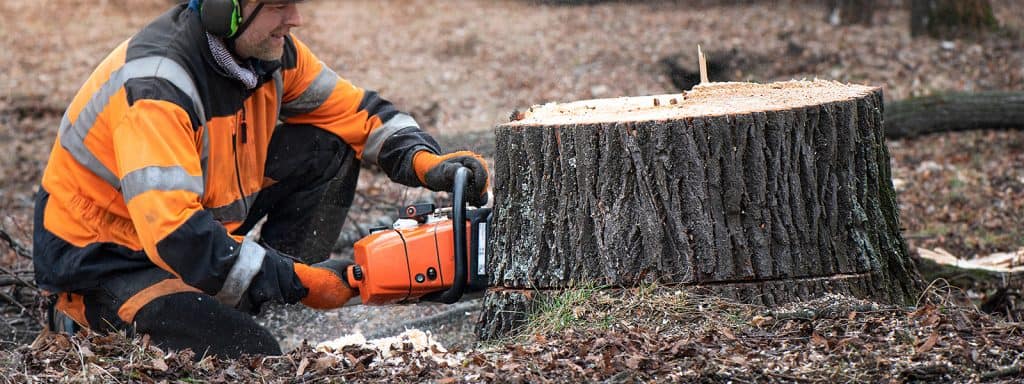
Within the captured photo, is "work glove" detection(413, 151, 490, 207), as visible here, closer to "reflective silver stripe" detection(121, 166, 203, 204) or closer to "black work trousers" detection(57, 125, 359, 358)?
"black work trousers" detection(57, 125, 359, 358)

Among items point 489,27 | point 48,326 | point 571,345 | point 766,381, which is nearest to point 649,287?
point 571,345

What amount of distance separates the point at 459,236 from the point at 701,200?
2.69ft

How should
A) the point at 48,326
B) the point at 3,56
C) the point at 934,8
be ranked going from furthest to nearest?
1. the point at 3,56
2. the point at 934,8
3. the point at 48,326

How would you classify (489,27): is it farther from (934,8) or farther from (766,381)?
(766,381)

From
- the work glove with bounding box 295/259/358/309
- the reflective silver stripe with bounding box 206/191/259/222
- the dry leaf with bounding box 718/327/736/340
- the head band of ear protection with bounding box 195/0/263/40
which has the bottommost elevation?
the dry leaf with bounding box 718/327/736/340

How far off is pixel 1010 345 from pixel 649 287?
103 cm

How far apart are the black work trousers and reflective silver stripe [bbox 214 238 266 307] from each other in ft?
0.95

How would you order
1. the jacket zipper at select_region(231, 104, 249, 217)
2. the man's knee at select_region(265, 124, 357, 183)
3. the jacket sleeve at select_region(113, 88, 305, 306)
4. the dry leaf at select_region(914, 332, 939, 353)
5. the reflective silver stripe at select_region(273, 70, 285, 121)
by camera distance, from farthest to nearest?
the man's knee at select_region(265, 124, 357, 183)
the reflective silver stripe at select_region(273, 70, 285, 121)
the jacket zipper at select_region(231, 104, 249, 217)
the jacket sleeve at select_region(113, 88, 305, 306)
the dry leaf at select_region(914, 332, 939, 353)

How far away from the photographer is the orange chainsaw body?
133 inches

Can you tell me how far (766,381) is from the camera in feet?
8.41

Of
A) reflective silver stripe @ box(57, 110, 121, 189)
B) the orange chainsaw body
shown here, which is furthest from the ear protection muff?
the orange chainsaw body

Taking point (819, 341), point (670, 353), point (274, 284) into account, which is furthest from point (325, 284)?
point (819, 341)

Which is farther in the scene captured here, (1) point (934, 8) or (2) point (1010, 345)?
(1) point (934, 8)

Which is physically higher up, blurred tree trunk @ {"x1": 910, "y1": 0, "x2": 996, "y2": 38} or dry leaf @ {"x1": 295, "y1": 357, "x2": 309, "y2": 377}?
blurred tree trunk @ {"x1": 910, "y1": 0, "x2": 996, "y2": 38}
